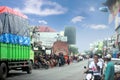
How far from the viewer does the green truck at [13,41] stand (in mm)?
27328

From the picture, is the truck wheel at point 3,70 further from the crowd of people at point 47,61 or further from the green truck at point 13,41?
the crowd of people at point 47,61

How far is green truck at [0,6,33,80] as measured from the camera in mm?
27328

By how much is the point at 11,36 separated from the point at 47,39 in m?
86.3

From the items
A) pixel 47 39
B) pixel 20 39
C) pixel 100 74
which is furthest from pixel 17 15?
pixel 47 39

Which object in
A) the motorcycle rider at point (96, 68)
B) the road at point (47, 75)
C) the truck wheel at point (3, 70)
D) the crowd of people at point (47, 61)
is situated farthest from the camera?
the crowd of people at point (47, 61)

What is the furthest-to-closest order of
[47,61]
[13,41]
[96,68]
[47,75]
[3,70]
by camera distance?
[47,61]
[47,75]
[13,41]
[3,70]
[96,68]

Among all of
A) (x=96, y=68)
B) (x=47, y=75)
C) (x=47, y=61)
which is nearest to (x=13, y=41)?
(x=47, y=75)

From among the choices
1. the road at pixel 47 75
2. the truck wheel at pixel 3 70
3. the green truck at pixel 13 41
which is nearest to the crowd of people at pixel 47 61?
the road at pixel 47 75

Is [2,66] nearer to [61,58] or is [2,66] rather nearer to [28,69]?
[28,69]

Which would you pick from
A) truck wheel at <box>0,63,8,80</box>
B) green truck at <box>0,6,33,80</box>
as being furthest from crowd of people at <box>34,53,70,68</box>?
truck wheel at <box>0,63,8,80</box>

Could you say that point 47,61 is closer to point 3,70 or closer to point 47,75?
point 47,75

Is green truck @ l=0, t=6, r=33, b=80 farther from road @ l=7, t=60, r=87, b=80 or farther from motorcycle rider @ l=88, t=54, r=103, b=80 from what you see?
motorcycle rider @ l=88, t=54, r=103, b=80

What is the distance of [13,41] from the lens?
95.9ft

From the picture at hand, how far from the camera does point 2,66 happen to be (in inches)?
1059
